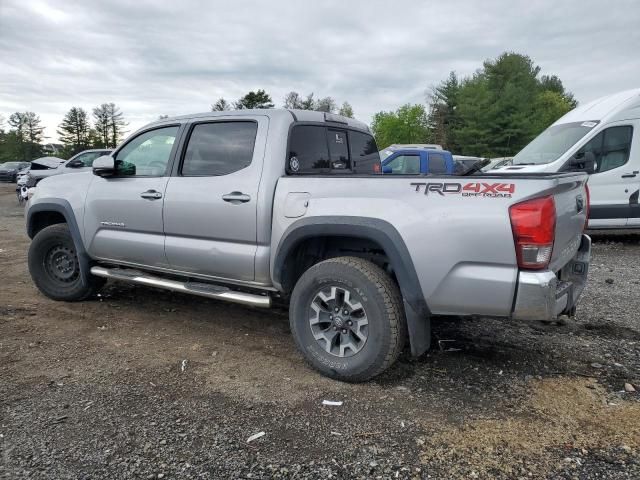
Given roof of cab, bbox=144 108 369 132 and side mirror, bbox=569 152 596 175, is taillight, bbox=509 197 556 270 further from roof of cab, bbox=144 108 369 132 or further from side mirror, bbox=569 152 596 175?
side mirror, bbox=569 152 596 175

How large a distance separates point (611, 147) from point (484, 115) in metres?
38.9

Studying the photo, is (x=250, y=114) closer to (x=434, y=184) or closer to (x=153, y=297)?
(x=434, y=184)

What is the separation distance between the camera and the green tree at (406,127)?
5616 cm

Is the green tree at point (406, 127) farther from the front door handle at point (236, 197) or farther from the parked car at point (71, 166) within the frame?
the front door handle at point (236, 197)

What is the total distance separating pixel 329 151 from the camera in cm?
435

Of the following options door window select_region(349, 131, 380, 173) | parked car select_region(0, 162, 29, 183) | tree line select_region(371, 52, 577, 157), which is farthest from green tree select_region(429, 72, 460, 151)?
door window select_region(349, 131, 380, 173)

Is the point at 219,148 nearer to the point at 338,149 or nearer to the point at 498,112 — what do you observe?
the point at 338,149

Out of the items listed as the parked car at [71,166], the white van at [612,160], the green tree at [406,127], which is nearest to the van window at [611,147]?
the white van at [612,160]

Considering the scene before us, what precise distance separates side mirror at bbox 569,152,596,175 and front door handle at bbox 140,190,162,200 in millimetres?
6963

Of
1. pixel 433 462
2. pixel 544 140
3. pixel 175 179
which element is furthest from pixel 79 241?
pixel 544 140

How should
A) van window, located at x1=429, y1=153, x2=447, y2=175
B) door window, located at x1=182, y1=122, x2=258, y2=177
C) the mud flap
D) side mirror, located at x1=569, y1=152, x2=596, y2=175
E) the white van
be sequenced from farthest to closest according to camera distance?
van window, located at x1=429, y1=153, x2=447, y2=175 → the white van → side mirror, located at x1=569, y1=152, x2=596, y2=175 → door window, located at x1=182, y1=122, x2=258, y2=177 → the mud flap

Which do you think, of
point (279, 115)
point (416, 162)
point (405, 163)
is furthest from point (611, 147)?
point (279, 115)

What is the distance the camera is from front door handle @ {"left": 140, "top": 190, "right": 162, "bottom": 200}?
4238 mm

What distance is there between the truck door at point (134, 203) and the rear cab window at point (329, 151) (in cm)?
116
